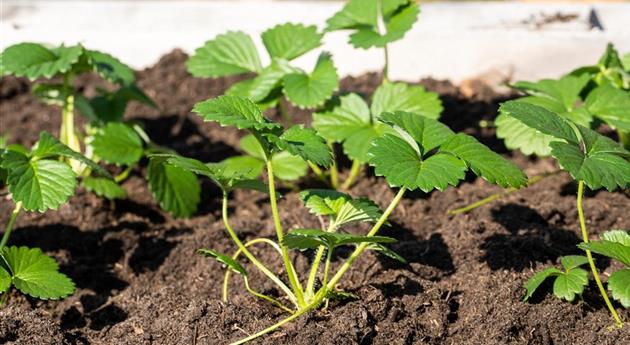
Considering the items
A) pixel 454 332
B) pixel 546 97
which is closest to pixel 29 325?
pixel 454 332

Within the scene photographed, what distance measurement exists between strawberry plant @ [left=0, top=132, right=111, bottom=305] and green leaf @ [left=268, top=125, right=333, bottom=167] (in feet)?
1.77

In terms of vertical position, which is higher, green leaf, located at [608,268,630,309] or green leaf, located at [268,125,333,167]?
green leaf, located at [268,125,333,167]

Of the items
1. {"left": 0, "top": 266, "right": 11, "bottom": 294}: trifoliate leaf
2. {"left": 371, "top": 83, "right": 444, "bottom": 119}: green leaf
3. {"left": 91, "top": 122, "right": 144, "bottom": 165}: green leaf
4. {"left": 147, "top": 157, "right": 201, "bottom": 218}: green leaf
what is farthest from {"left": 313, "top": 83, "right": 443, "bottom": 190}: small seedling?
{"left": 0, "top": 266, "right": 11, "bottom": 294}: trifoliate leaf

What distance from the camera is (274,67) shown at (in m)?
2.35

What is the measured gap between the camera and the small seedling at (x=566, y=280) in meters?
1.75

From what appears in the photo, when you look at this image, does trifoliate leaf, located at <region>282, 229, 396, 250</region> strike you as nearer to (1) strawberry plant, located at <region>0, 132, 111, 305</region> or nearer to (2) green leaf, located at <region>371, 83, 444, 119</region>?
(1) strawberry plant, located at <region>0, 132, 111, 305</region>

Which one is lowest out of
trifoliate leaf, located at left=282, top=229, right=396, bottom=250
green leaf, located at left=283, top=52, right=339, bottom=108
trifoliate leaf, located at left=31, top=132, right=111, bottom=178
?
trifoliate leaf, located at left=282, top=229, right=396, bottom=250

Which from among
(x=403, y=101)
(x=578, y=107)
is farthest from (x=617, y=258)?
(x=403, y=101)

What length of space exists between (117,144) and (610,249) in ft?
4.38

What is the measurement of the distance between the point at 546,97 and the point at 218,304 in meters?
1.00

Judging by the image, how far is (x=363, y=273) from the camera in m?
1.93

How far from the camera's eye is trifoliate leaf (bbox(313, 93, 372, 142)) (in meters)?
2.28

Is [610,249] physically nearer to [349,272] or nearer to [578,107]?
[349,272]

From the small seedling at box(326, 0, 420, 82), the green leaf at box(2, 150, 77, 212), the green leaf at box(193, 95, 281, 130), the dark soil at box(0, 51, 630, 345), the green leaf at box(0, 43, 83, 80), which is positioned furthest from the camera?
the small seedling at box(326, 0, 420, 82)
